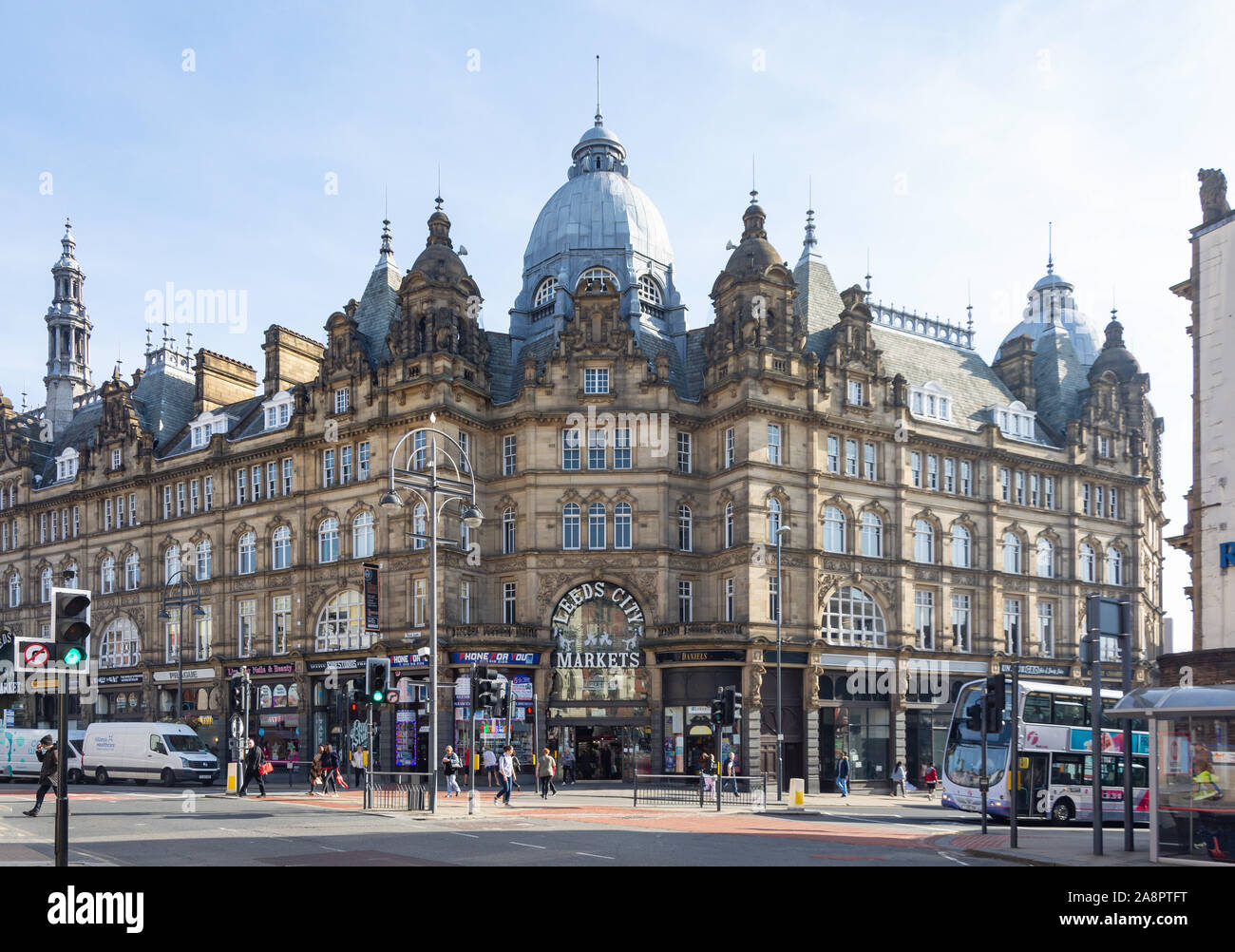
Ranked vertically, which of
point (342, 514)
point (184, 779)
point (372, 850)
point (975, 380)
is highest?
point (975, 380)

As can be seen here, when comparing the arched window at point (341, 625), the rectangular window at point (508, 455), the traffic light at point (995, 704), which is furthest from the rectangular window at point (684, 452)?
the traffic light at point (995, 704)

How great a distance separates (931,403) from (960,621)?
1090cm

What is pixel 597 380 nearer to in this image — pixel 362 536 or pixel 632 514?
pixel 632 514

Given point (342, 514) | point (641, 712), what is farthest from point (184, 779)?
point (641, 712)

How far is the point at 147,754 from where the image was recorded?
48281mm

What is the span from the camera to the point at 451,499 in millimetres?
51594

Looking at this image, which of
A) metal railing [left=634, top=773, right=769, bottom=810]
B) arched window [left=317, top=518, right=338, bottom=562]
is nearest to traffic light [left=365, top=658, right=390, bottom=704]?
metal railing [left=634, top=773, right=769, bottom=810]

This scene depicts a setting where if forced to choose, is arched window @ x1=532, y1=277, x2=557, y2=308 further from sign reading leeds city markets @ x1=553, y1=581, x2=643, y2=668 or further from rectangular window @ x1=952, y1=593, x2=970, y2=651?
rectangular window @ x1=952, y1=593, x2=970, y2=651

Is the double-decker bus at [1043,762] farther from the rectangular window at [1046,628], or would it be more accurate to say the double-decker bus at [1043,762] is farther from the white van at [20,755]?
the white van at [20,755]

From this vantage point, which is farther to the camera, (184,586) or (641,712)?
(184,586)

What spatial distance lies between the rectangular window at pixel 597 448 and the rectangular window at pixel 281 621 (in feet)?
54.4

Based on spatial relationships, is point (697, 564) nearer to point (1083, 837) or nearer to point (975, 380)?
point (975, 380)

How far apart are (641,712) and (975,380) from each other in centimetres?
2790

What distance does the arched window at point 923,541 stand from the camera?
57031mm
